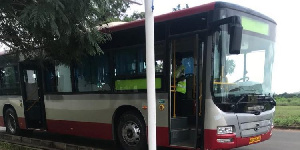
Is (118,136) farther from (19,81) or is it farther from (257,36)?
(19,81)

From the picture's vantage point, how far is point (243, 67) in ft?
21.5

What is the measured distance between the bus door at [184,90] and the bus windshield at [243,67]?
0.52 metres

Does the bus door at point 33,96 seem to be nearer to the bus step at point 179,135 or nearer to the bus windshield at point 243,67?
the bus step at point 179,135

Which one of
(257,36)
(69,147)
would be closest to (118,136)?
(69,147)

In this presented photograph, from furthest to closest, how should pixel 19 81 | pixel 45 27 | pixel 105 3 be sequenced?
pixel 19 81 < pixel 105 3 < pixel 45 27

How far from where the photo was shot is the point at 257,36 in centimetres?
684

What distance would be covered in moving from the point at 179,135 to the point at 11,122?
7.96 meters

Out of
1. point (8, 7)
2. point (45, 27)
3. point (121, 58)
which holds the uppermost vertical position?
point (8, 7)

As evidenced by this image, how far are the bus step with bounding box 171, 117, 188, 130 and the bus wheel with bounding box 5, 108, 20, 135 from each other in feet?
23.9

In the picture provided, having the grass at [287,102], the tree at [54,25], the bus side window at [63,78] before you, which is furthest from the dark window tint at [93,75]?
the grass at [287,102]

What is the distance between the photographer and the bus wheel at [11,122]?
11.6 meters

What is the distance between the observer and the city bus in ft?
20.1

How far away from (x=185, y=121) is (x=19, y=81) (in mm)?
6930

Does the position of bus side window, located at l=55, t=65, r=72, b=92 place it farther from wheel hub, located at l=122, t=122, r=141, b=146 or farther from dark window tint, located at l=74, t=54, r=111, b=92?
wheel hub, located at l=122, t=122, r=141, b=146
